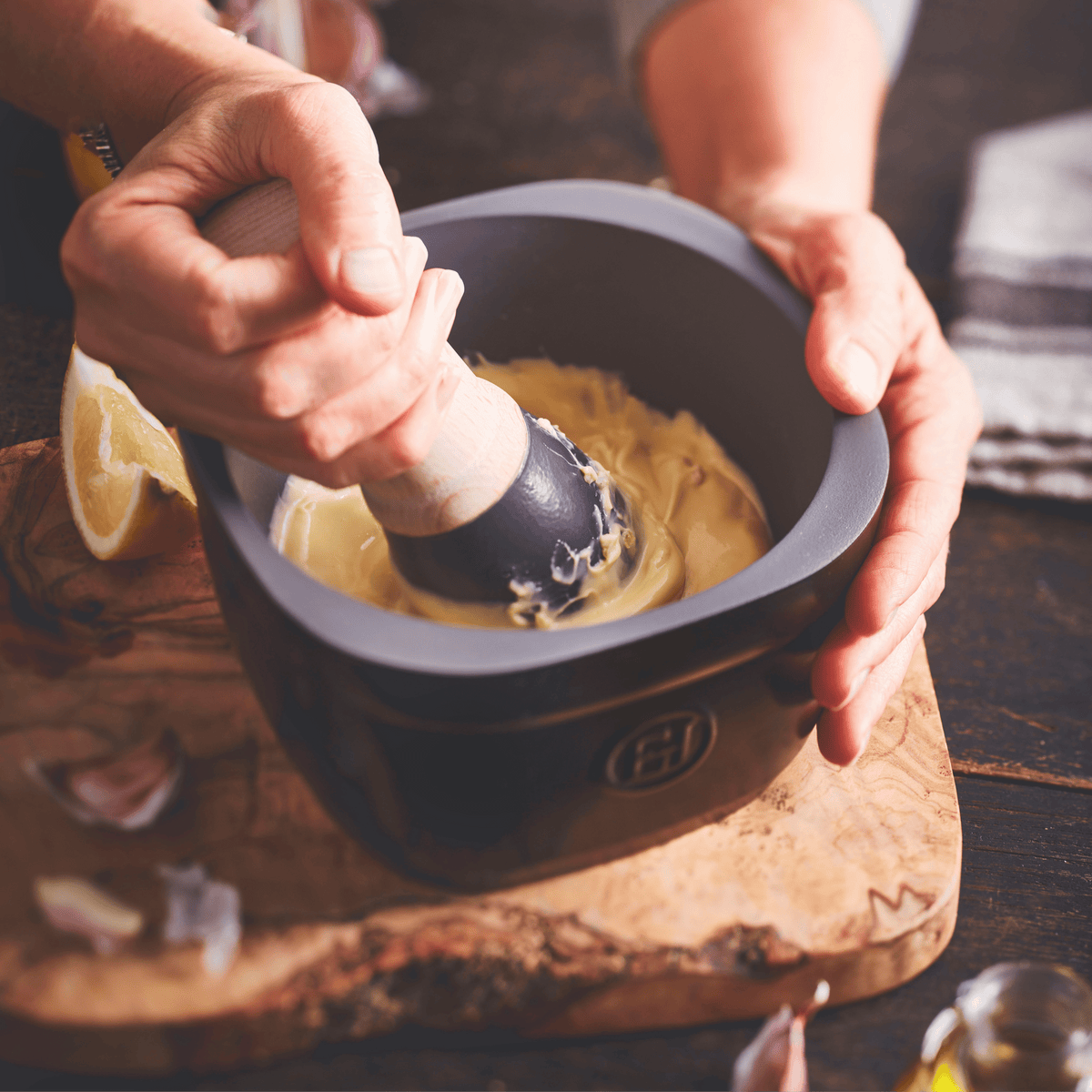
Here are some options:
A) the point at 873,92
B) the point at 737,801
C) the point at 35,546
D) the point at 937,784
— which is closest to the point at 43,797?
the point at 35,546

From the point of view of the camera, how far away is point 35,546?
0.77 meters

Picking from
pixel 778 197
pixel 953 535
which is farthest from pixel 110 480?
pixel 953 535

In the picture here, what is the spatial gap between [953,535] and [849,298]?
16.3 inches

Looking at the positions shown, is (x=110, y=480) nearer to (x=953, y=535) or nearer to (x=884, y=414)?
(x=884, y=414)

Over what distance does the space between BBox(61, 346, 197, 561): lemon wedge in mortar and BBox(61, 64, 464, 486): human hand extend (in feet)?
0.74

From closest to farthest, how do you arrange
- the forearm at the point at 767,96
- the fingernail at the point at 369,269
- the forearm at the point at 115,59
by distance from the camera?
1. the fingernail at the point at 369,269
2. the forearm at the point at 115,59
3. the forearm at the point at 767,96

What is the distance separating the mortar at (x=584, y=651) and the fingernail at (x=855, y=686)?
0.08 ft

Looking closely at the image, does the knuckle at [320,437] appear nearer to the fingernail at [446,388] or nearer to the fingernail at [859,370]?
the fingernail at [446,388]

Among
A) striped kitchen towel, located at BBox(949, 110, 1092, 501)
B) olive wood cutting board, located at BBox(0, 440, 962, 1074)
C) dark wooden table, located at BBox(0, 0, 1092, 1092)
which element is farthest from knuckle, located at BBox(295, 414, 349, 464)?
striped kitchen towel, located at BBox(949, 110, 1092, 501)

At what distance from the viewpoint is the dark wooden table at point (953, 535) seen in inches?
24.1

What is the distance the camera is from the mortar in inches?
19.2

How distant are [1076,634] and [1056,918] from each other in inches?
12.9

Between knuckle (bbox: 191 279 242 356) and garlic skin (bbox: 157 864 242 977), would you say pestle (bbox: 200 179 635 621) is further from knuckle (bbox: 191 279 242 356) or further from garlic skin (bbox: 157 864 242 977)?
garlic skin (bbox: 157 864 242 977)

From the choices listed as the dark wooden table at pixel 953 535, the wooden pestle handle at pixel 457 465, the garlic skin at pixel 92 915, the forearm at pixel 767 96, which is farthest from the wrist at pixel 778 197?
the garlic skin at pixel 92 915
